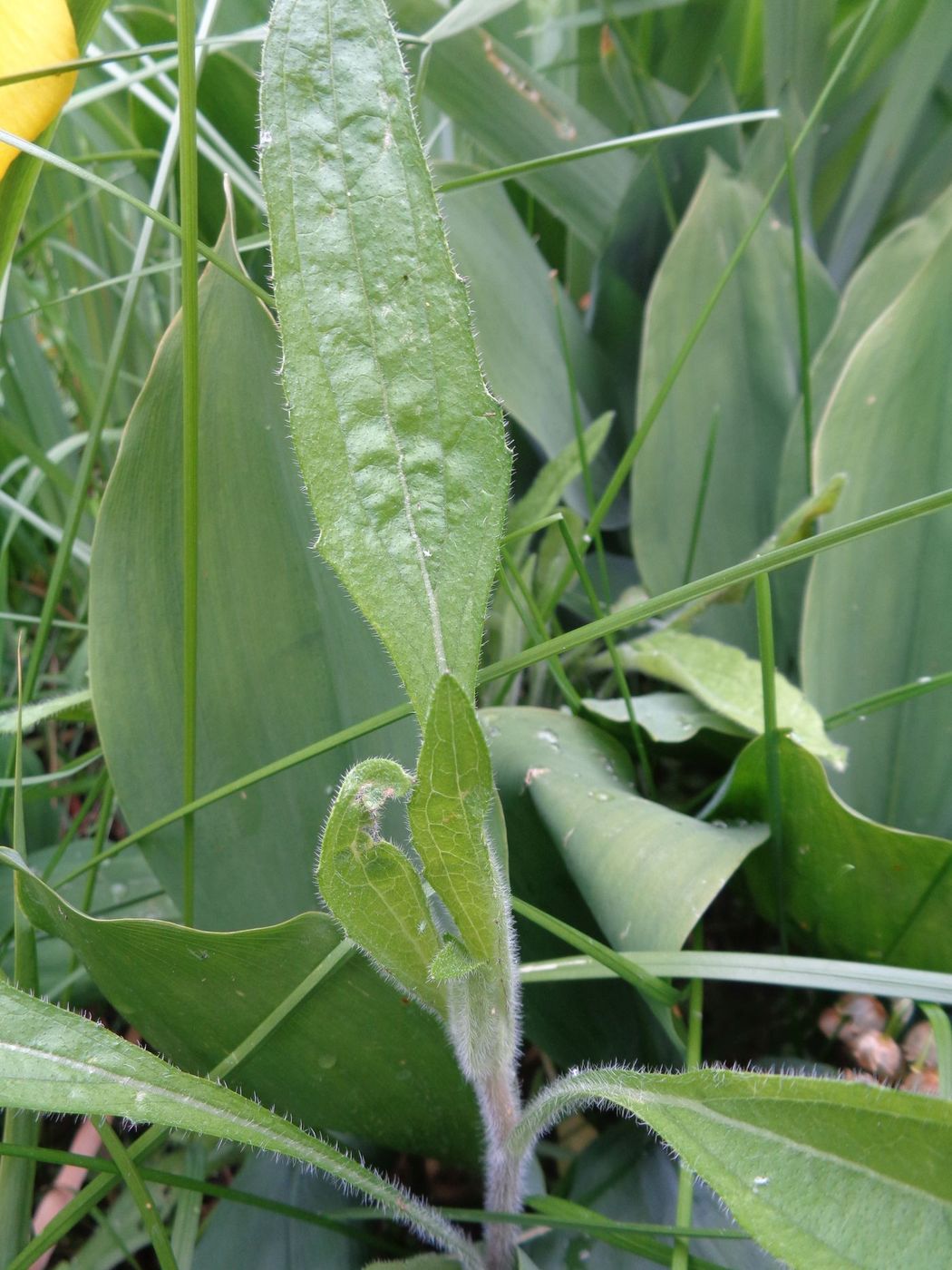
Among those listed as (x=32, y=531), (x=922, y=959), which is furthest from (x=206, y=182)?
(x=922, y=959)

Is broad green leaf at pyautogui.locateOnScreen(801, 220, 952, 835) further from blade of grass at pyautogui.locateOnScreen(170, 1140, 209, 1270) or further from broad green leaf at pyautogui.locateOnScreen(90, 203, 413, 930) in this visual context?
blade of grass at pyautogui.locateOnScreen(170, 1140, 209, 1270)

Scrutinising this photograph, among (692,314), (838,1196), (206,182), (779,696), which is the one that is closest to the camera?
(838,1196)

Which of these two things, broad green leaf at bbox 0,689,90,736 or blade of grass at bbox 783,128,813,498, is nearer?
broad green leaf at bbox 0,689,90,736

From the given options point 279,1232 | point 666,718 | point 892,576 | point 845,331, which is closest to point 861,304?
point 845,331

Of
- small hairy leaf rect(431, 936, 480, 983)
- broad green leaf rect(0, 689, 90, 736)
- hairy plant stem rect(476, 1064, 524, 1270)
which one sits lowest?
hairy plant stem rect(476, 1064, 524, 1270)

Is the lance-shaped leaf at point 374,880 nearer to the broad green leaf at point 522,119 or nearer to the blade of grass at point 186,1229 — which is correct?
the blade of grass at point 186,1229

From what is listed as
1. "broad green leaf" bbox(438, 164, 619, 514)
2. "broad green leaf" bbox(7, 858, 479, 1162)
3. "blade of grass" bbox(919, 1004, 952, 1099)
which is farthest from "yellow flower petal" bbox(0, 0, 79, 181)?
"blade of grass" bbox(919, 1004, 952, 1099)

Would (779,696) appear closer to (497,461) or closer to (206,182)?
(497,461)
